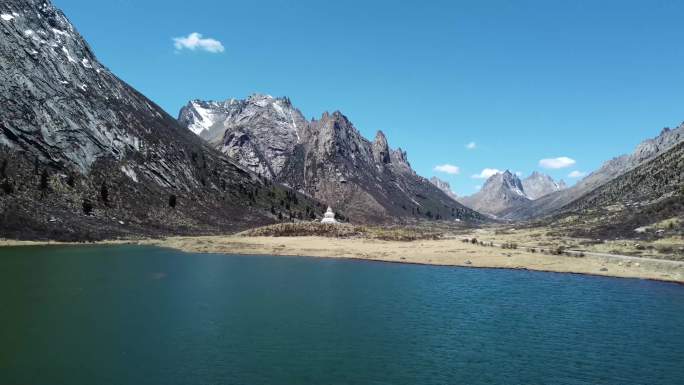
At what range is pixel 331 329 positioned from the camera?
55562mm

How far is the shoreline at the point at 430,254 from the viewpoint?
331ft

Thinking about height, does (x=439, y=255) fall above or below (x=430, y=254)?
below

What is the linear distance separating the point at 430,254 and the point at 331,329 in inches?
3175

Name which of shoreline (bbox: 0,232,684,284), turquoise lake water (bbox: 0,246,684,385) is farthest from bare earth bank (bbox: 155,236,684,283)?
turquoise lake water (bbox: 0,246,684,385)

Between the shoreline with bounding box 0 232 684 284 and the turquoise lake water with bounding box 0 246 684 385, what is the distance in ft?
32.7

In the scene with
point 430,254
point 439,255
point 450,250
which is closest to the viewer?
point 439,255

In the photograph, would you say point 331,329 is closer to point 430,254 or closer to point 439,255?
point 439,255

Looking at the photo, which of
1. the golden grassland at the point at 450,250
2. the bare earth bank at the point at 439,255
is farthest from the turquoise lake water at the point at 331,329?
the golden grassland at the point at 450,250

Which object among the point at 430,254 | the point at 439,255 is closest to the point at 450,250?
the point at 430,254

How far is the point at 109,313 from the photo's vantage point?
60.3m

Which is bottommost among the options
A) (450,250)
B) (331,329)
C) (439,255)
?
(331,329)

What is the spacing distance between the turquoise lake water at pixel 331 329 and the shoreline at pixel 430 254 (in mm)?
9963

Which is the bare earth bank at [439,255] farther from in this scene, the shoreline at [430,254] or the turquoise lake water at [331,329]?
the turquoise lake water at [331,329]

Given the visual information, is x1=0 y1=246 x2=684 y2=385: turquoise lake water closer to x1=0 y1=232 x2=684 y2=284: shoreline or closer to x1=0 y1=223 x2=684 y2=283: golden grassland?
x1=0 y1=232 x2=684 y2=284: shoreline
